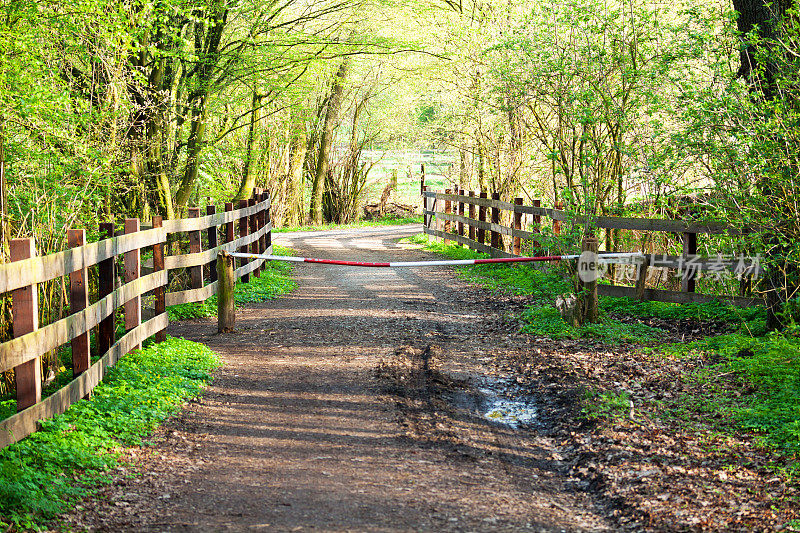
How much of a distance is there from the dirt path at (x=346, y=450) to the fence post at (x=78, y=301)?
869 mm

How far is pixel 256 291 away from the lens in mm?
11859

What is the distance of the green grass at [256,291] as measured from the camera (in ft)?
32.7

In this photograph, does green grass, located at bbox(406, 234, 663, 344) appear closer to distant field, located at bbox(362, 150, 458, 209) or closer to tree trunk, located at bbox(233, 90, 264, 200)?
tree trunk, located at bbox(233, 90, 264, 200)

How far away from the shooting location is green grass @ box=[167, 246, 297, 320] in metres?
9.98

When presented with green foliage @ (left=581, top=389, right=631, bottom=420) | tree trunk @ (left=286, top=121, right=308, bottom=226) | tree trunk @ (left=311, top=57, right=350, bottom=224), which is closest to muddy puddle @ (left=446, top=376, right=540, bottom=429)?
green foliage @ (left=581, top=389, right=631, bottom=420)

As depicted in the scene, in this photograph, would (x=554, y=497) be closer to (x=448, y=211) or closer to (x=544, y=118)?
(x=544, y=118)

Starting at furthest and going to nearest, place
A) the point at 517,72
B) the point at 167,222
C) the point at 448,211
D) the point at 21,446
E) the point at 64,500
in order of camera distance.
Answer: the point at 448,211
the point at 517,72
the point at 167,222
the point at 21,446
the point at 64,500

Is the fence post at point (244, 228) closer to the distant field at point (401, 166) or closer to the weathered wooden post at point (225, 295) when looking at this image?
the weathered wooden post at point (225, 295)

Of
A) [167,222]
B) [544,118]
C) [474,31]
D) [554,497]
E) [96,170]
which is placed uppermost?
[474,31]

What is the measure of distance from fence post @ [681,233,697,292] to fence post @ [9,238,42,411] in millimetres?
7693

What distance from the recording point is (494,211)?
15656 millimetres

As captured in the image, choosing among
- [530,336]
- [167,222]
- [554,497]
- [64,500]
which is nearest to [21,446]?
[64,500]

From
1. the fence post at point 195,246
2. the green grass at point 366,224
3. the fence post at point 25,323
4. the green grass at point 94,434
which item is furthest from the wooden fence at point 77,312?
the green grass at point 366,224

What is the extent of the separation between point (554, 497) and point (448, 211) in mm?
17720
